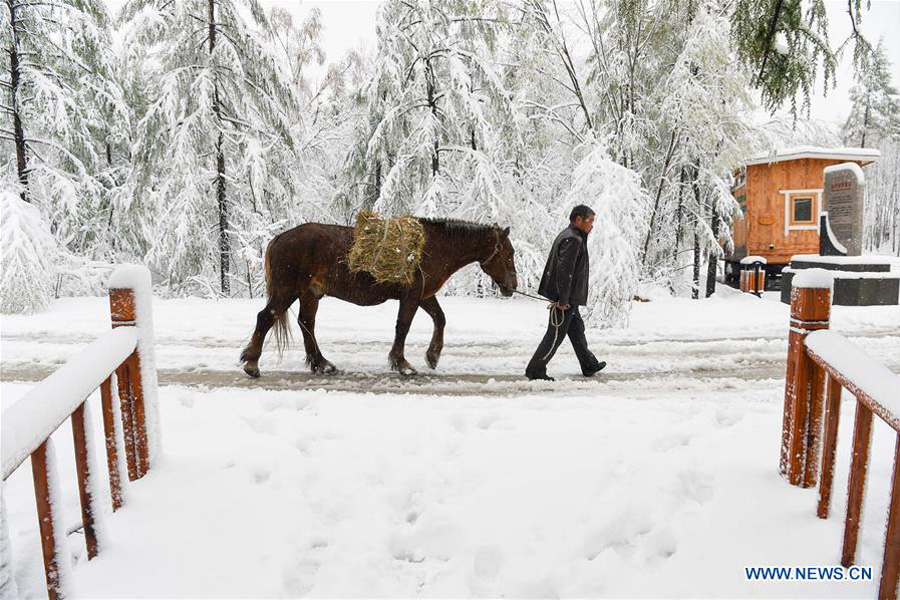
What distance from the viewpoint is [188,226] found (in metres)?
11.9

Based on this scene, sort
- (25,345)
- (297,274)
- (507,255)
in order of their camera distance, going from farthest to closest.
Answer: (25,345) → (507,255) → (297,274)

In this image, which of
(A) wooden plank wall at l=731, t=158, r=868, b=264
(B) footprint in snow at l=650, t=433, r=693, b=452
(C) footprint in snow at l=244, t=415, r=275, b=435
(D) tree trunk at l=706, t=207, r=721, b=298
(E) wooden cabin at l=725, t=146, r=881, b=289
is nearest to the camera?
(B) footprint in snow at l=650, t=433, r=693, b=452

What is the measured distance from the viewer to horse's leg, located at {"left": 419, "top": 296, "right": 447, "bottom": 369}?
621 cm

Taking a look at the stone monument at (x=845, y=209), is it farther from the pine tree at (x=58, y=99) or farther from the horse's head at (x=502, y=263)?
the pine tree at (x=58, y=99)

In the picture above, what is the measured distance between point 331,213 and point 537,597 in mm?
13259

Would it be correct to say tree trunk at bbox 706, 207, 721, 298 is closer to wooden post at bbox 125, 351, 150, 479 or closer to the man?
the man

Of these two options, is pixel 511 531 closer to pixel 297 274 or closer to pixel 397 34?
pixel 297 274

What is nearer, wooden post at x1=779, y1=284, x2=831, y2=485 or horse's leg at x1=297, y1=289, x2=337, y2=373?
wooden post at x1=779, y1=284, x2=831, y2=485

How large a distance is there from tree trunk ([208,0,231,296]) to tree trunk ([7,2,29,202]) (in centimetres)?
396

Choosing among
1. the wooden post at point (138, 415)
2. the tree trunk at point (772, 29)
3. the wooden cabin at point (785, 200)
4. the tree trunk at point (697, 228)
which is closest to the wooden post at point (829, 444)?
the tree trunk at point (772, 29)

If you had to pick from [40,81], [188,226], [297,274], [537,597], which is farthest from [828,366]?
[40,81]

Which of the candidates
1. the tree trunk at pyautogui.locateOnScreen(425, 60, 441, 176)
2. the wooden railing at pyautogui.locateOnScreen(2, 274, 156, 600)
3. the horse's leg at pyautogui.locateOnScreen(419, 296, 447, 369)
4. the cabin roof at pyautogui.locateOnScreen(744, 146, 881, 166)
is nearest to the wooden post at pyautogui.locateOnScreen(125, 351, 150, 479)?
the wooden railing at pyautogui.locateOnScreen(2, 274, 156, 600)

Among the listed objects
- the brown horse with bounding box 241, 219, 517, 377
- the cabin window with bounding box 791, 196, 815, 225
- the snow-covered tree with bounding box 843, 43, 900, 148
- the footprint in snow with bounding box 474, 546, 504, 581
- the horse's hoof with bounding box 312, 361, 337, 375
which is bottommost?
the footprint in snow with bounding box 474, 546, 504, 581

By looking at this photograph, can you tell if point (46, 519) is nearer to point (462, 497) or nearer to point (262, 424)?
point (462, 497)
